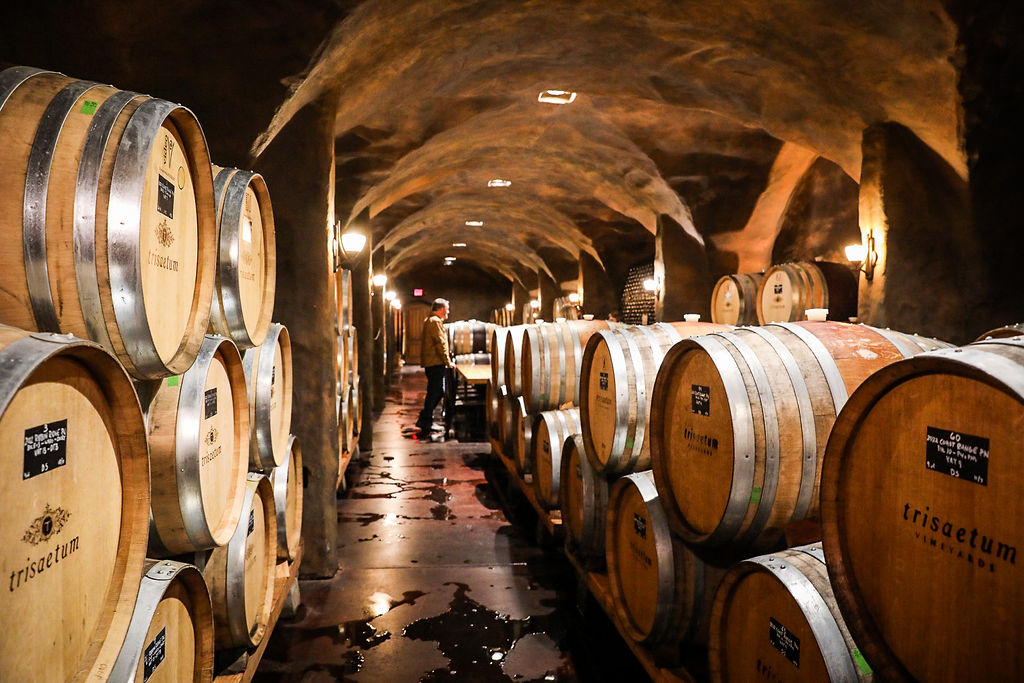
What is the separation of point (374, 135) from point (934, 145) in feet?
16.3

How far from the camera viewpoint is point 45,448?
1069 millimetres

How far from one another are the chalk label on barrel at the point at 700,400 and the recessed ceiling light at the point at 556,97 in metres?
4.95

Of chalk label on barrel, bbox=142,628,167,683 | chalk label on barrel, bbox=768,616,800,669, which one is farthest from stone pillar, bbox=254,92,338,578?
chalk label on barrel, bbox=768,616,800,669

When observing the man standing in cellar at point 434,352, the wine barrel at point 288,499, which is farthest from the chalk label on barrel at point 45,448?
the man standing in cellar at point 434,352

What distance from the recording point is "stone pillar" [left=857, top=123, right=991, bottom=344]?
458cm

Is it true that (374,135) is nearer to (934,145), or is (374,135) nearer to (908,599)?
(934,145)

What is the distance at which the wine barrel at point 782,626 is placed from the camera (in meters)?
1.54

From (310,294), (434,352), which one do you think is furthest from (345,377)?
(434,352)

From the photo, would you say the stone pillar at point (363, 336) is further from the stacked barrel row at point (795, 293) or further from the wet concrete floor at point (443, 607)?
the stacked barrel row at point (795, 293)

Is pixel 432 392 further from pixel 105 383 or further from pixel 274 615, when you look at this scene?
pixel 105 383

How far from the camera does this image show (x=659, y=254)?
941cm

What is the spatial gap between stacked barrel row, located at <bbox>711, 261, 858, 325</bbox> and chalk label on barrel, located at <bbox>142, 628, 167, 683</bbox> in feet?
19.8

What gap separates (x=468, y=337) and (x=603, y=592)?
38.0 ft

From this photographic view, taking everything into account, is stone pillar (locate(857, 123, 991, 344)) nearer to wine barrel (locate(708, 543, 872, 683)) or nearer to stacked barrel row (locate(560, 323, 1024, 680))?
stacked barrel row (locate(560, 323, 1024, 680))
